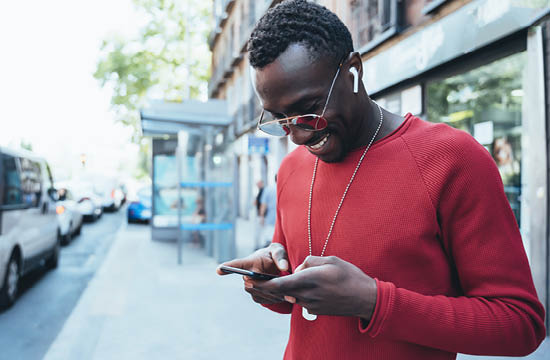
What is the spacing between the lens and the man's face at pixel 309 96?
128cm

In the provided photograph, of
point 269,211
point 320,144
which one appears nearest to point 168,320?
point 269,211

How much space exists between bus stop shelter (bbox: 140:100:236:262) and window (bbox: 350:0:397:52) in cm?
306

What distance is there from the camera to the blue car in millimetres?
18359

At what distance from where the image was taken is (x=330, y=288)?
106 centimetres

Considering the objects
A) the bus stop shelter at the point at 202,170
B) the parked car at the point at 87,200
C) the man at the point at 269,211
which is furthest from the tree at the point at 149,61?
the man at the point at 269,211

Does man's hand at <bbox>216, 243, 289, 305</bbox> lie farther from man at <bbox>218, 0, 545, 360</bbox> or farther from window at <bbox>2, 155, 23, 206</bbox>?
window at <bbox>2, 155, 23, 206</bbox>

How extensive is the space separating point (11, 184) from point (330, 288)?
21.1 feet

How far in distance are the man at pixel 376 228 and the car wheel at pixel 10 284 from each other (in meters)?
6.09

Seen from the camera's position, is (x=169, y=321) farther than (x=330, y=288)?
Yes

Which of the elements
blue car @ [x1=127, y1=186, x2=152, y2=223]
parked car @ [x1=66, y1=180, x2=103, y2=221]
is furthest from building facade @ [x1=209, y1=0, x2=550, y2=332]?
parked car @ [x1=66, y1=180, x2=103, y2=221]

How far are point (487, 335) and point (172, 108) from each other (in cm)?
984

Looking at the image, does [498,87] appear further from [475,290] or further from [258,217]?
[258,217]

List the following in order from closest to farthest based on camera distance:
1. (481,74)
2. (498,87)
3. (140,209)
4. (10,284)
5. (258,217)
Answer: (498,87)
(481,74)
(10,284)
(258,217)
(140,209)

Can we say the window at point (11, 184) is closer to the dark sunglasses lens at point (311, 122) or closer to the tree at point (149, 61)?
the dark sunglasses lens at point (311, 122)
